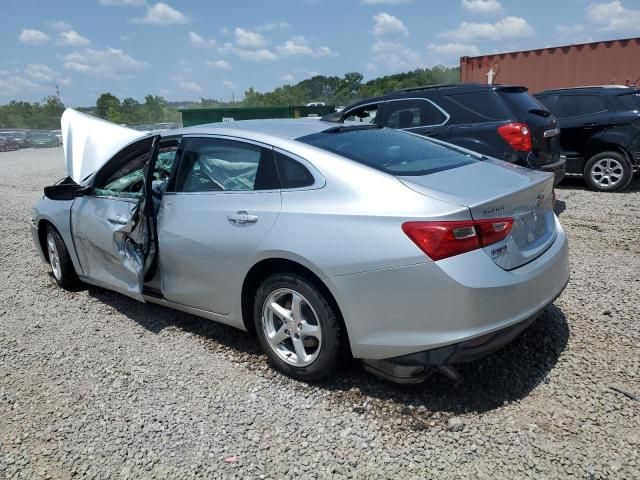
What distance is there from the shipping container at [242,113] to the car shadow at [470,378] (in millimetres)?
11960

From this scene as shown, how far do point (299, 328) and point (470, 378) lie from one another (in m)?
1.05

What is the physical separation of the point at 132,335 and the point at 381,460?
2.33 meters

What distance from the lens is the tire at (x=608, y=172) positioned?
8141 millimetres

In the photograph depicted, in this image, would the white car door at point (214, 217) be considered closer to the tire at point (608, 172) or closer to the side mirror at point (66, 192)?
the side mirror at point (66, 192)

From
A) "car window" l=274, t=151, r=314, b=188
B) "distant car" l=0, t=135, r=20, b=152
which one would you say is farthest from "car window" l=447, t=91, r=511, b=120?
"distant car" l=0, t=135, r=20, b=152

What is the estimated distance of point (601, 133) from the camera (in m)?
8.19

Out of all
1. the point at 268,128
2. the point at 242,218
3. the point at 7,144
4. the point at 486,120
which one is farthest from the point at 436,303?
the point at 7,144


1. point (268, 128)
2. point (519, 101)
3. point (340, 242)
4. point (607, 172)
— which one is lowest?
point (607, 172)

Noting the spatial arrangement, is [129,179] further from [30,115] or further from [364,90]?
[30,115]

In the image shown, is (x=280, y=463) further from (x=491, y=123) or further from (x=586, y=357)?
(x=491, y=123)

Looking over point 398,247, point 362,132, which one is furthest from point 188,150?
point 398,247

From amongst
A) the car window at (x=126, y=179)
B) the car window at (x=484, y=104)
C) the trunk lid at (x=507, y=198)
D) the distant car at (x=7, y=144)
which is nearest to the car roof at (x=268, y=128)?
the car window at (x=126, y=179)

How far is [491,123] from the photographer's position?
6367mm

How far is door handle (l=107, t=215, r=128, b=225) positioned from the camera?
396cm
